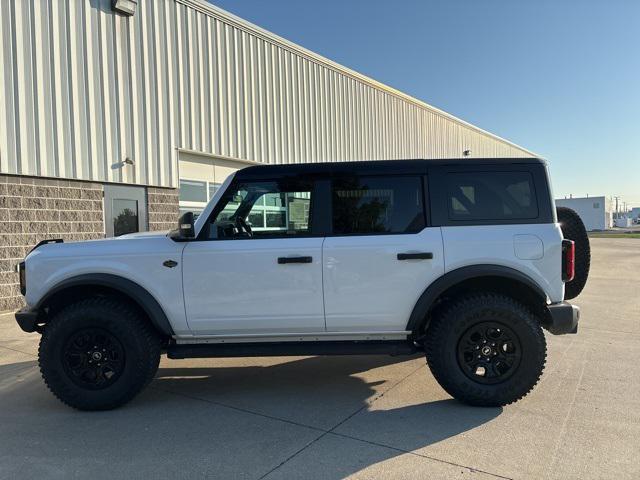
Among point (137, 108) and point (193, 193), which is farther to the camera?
point (193, 193)

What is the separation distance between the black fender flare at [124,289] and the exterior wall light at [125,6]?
7.02 metres

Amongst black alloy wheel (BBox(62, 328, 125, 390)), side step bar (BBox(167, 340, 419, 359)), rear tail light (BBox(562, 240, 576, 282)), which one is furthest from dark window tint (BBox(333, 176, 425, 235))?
black alloy wheel (BBox(62, 328, 125, 390))

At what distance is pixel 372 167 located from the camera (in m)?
4.08

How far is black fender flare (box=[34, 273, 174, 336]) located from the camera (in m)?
3.90

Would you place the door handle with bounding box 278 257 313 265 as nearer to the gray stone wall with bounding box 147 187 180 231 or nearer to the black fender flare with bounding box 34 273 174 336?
the black fender flare with bounding box 34 273 174 336

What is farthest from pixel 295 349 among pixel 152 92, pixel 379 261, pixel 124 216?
pixel 152 92

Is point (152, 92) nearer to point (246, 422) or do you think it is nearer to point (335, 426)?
point (246, 422)

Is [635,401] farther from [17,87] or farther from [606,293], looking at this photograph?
[17,87]

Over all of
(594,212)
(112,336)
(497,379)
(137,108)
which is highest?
(137,108)

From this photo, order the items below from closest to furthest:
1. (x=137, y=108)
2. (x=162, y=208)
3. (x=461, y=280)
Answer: (x=461, y=280)
(x=137, y=108)
(x=162, y=208)

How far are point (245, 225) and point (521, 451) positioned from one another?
103 inches

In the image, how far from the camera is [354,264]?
387cm

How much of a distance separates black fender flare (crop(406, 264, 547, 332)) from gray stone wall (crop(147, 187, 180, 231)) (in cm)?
749

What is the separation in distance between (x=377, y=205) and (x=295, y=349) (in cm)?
137
